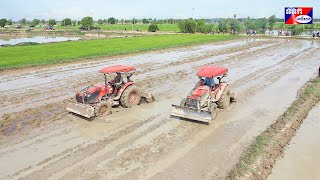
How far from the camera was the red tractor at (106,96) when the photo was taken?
10.3 m

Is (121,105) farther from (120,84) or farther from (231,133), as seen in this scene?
(231,133)

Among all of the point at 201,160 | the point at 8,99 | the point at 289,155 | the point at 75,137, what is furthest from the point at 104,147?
the point at 8,99

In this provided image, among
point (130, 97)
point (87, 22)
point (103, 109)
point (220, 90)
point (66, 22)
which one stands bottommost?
point (103, 109)

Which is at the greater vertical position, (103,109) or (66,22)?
(66,22)

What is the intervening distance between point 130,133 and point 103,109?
5.61 feet

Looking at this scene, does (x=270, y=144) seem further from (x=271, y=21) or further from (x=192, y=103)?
(x=271, y=21)

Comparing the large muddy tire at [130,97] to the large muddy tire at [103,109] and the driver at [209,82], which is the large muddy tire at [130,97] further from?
the driver at [209,82]

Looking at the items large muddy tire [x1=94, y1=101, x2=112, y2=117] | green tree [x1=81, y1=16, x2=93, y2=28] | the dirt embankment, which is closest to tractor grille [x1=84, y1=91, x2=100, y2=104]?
large muddy tire [x1=94, y1=101, x2=112, y2=117]

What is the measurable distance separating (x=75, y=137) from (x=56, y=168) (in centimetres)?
193

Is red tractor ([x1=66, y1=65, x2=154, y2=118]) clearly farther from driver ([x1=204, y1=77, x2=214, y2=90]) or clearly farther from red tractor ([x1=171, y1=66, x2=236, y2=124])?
driver ([x1=204, y1=77, x2=214, y2=90])

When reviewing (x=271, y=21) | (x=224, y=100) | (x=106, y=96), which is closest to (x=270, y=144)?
(x=224, y=100)

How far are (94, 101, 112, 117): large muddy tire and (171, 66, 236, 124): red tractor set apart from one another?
6.79 ft

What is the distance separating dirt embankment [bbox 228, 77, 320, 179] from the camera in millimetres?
6949

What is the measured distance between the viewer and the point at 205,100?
1020 cm
